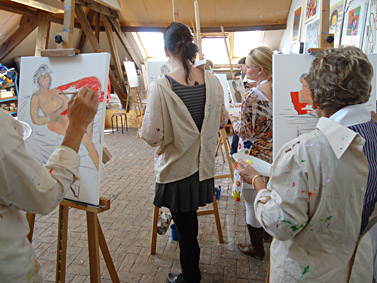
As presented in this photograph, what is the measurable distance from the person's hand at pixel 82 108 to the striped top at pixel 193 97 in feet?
1.66

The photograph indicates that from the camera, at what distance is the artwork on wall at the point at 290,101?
5.42 ft

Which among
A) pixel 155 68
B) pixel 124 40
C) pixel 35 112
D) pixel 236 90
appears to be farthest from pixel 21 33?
pixel 35 112

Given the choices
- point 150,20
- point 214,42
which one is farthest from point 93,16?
point 214,42

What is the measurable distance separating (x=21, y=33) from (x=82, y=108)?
4.66m

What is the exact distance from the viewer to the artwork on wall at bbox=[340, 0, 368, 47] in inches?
100.0

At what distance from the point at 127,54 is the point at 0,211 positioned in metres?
6.50

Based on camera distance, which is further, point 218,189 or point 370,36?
point 218,189

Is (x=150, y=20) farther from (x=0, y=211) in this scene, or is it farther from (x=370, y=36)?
(x=0, y=211)

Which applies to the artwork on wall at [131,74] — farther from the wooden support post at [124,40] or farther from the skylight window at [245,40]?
the skylight window at [245,40]

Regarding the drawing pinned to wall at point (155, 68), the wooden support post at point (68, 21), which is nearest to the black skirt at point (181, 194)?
the wooden support post at point (68, 21)

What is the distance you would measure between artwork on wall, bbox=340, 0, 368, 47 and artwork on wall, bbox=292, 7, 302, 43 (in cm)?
213

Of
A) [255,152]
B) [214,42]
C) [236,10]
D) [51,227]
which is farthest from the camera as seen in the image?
[214,42]

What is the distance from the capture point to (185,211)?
158 cm

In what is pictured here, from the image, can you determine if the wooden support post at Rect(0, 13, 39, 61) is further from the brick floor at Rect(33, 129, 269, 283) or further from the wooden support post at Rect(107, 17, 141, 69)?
the brick floor at Rect(33, 129, 269, 283)
